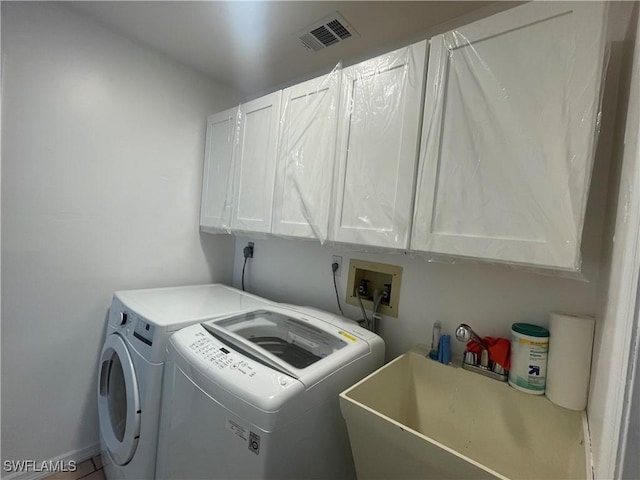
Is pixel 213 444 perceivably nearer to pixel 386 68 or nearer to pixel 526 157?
pixel 526 157

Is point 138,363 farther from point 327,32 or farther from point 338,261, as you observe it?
point 327,32

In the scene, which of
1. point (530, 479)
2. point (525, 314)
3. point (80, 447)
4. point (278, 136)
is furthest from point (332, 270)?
point (80, 447)

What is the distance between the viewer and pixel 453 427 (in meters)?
1.17

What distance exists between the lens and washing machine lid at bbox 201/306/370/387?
1020 millimetres

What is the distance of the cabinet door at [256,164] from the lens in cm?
155

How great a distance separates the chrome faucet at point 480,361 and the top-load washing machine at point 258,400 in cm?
35

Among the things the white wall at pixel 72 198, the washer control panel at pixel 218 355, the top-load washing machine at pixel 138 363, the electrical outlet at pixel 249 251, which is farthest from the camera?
the electrical outlet at pixel 249 251

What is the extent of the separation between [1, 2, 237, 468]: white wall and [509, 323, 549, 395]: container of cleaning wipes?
2.03 metres

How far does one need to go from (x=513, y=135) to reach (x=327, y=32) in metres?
1.16

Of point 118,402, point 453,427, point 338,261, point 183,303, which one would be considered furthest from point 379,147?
point 118,402

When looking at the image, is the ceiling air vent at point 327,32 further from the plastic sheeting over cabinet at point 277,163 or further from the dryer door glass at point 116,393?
the dryer door glass at point 116,393

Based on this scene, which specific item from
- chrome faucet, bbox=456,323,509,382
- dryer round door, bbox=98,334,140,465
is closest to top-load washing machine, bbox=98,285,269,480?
dryer round door, bbox=98,334,140,465

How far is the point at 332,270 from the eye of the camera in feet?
5.56

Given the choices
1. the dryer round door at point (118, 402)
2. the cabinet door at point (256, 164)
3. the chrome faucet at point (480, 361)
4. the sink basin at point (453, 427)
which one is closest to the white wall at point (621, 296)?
the sink basin at point (453, 427)
